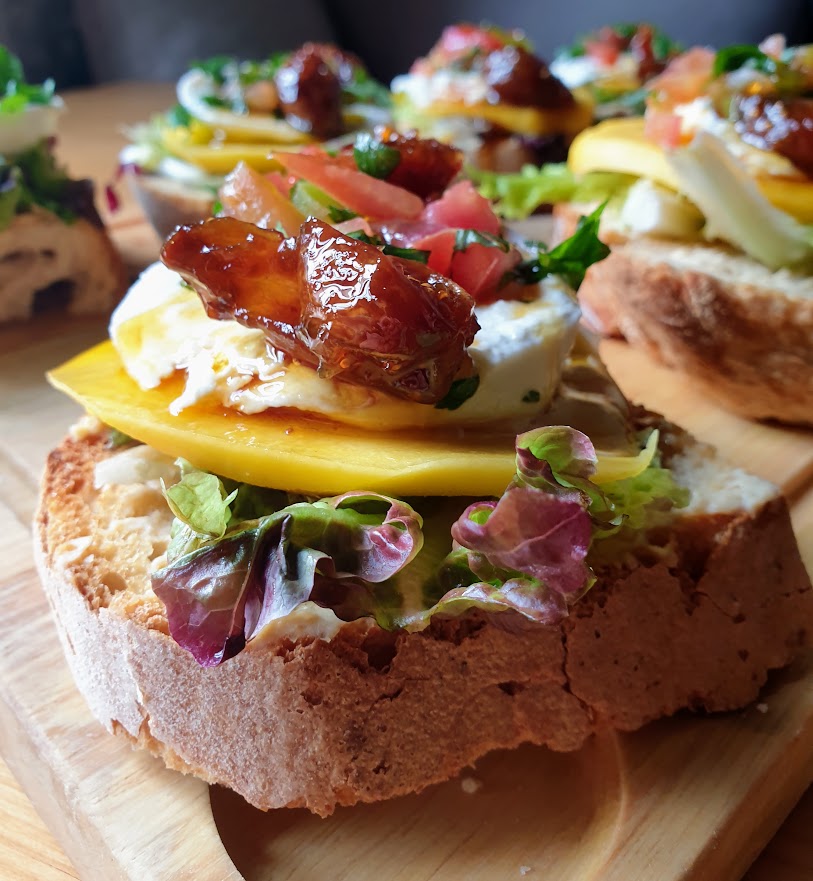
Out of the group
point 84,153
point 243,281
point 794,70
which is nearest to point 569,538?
point 243,281

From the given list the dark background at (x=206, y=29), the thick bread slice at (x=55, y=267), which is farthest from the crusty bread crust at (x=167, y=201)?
the dark background at (x=206, y=29)

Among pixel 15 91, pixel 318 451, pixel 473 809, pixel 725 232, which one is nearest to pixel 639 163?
pixel 725 232

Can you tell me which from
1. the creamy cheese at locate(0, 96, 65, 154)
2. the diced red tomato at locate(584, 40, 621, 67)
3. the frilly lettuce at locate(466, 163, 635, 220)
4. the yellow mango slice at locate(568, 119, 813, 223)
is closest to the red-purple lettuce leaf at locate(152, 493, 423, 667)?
the yellow mango slice at locate(568, 119, 813, 223)

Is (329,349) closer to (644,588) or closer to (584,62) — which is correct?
(644,588)

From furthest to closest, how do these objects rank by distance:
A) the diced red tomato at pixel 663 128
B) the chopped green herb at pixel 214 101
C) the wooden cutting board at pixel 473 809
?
the chopped green herb at pixel 214 101
the diced red tomato at pixel 663 128
the wooden cutting board at pixel 473 809

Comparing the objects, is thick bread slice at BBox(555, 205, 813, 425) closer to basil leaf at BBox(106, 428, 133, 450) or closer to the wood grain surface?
the wood grain surface

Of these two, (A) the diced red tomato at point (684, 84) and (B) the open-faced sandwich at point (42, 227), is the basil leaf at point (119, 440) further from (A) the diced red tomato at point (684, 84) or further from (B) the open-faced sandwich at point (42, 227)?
(A) the diced red tomato at point (684, 84)

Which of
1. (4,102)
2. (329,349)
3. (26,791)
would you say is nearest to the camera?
(329,349)
